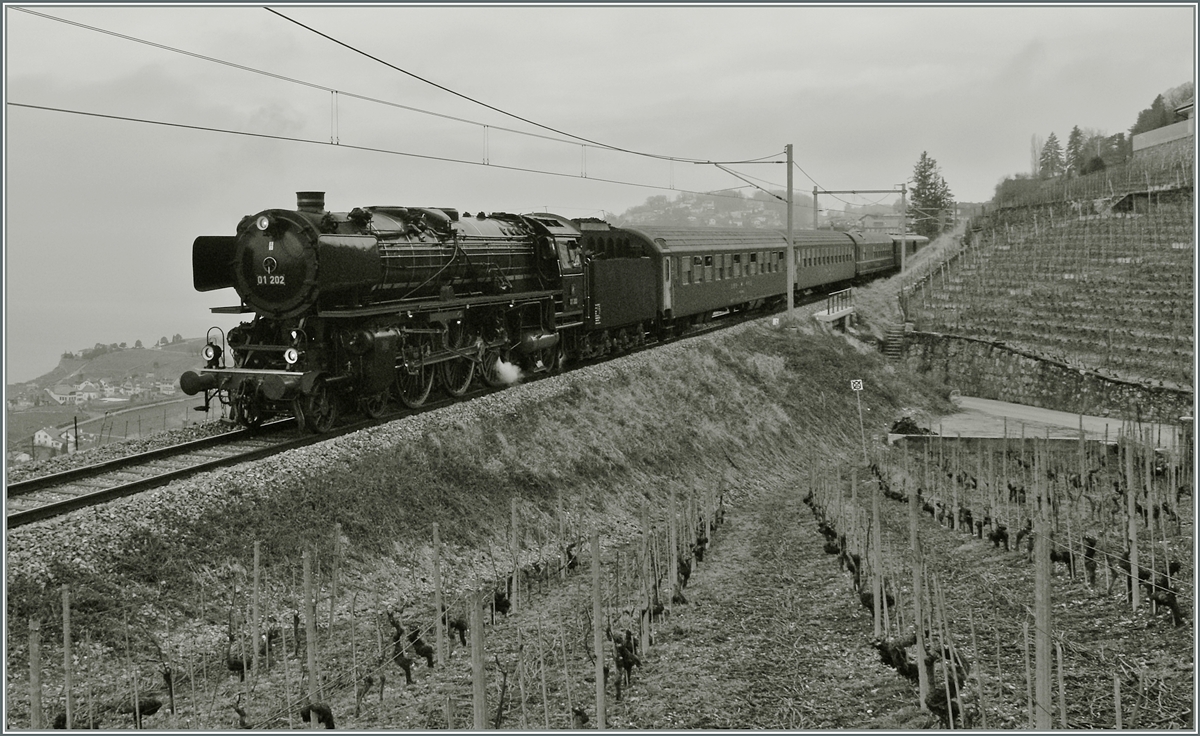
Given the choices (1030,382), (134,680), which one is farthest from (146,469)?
(1030,382)

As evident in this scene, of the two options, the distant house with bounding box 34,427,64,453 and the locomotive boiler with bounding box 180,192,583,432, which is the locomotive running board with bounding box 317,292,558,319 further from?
the distant house with bounding box 34,427,64,453

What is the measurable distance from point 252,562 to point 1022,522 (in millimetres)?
11192

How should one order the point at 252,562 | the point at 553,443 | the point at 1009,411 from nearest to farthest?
1. the point at 252,562
2. the point at 553,443
3. the point at 1009,411

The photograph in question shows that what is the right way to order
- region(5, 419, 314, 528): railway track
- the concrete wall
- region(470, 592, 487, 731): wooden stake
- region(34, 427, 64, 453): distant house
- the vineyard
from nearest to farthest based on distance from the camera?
region(470, 592, 487, 731): wooden stake, region(5, 419, 314, 528): railway track, region(34, 427, 64, 453): distant house, the concrete wall, the vineyard

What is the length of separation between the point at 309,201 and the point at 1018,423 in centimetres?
2191

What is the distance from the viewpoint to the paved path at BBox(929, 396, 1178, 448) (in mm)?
24516

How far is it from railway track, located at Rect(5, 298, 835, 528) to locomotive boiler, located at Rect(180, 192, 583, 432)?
0.38 meters

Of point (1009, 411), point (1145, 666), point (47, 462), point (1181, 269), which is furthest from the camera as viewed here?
point (1181, 269)

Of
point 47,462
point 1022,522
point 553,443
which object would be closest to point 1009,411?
point 1022,522

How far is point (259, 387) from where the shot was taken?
40.8 feet

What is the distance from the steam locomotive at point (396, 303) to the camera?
12781 millimetres

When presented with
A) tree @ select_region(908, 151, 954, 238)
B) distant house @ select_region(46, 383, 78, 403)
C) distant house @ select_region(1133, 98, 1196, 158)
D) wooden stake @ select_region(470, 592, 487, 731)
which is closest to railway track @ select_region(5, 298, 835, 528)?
distant house @ select_region(46, 383, 78, 403)

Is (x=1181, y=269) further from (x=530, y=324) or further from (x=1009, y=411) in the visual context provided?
(x=530, y=324)

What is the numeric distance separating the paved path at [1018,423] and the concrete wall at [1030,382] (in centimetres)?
58
